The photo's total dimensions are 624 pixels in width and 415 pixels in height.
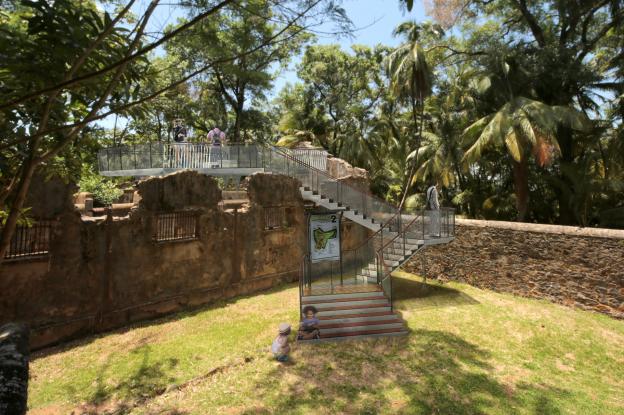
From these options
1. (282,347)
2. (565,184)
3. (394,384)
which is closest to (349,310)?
(282,347)

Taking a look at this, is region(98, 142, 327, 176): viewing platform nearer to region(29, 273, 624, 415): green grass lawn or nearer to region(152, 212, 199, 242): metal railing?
region(152, 212, 199, 242): metal railing

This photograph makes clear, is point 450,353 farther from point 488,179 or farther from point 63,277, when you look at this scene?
point 488,179

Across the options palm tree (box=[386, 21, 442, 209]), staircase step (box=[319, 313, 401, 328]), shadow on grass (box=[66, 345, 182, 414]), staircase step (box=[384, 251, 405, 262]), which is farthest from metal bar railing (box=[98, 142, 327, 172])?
shadow on grass (box=[66, 345, 182, 414])

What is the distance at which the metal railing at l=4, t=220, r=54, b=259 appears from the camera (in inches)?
365

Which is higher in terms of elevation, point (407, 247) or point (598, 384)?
point (407, 247)

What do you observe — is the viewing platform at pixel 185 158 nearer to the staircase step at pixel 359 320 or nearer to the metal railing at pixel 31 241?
the metal railing at pixel 31 241

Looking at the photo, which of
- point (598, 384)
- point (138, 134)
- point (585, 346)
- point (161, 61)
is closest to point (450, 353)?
point (598, 384)

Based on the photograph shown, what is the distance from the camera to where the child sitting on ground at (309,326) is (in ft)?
33.3

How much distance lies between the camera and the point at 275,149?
16875 millimetres

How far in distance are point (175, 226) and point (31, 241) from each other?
401cm

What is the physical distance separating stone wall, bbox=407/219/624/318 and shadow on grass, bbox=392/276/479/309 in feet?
4.33

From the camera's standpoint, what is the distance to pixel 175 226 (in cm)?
1266

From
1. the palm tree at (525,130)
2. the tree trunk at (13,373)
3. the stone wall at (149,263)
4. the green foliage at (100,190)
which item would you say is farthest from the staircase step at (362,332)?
the green foliage at (100,190)

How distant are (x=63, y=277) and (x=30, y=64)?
812 centimetres
